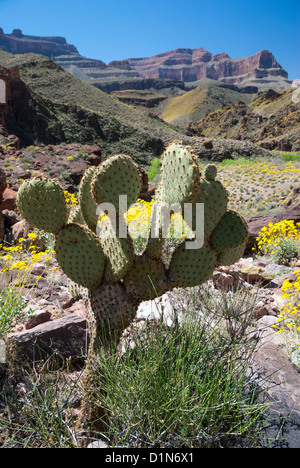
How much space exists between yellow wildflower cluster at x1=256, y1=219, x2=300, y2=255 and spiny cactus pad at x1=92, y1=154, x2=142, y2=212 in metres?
4.65

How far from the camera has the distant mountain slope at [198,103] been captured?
7812cm

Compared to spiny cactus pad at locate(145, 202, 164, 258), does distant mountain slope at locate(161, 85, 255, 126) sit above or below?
above

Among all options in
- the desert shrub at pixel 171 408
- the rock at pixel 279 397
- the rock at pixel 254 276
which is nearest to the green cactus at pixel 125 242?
the desert shrub at pixel 171 408

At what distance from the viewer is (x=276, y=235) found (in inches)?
259

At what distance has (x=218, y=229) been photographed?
236cm

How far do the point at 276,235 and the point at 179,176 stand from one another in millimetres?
5023

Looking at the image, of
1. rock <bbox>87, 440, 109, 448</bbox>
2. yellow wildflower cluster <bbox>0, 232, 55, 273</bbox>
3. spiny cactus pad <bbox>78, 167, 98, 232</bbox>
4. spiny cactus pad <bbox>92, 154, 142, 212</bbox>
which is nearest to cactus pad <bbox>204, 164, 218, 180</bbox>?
spiny cactus pad <bbox>92, 154, 142, 212</bbox>

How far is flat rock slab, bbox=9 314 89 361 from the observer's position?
8.80 feet

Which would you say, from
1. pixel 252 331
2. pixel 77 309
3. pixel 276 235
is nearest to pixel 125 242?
pixel 252 331

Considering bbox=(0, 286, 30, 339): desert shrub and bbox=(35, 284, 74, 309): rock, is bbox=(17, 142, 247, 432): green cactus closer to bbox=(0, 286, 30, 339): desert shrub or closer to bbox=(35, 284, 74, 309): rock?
bbox=(0, 286, 30, 339): desert shrub

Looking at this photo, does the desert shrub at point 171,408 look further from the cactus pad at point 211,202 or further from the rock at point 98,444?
the cactus pad at point 211,202

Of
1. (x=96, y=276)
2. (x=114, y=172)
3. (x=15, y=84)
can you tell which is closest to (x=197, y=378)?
(x=96, y=276)

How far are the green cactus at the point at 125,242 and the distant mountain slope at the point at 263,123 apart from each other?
144 feet
